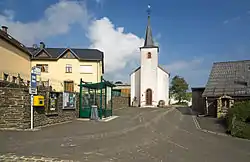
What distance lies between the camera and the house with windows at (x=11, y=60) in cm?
2567

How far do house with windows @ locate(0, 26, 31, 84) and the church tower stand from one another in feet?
65.2

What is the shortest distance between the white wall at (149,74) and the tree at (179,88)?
14.1 metres

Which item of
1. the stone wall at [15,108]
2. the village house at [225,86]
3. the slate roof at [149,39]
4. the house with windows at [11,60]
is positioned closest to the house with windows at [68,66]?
the house with windows at [11,60]

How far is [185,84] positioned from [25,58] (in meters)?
35.5

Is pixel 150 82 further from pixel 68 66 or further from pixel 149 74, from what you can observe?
pixel 68 66

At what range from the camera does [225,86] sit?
2697 cm

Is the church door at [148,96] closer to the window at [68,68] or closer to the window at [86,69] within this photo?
the window at [86,69]

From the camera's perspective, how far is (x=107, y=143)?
397 inches

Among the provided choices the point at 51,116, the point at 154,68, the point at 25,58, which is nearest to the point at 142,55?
the point at 154,68

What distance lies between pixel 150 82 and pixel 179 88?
1446 centimetres

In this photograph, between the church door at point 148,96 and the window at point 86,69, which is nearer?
the window at point 86,69


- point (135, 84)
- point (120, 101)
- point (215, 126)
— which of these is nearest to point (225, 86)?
point (215, 126)

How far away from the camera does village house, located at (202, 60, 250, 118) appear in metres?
24.6

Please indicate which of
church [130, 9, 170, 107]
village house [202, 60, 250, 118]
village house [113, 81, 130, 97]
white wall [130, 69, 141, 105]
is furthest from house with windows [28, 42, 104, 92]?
village house [202, 60, 250, 118]
